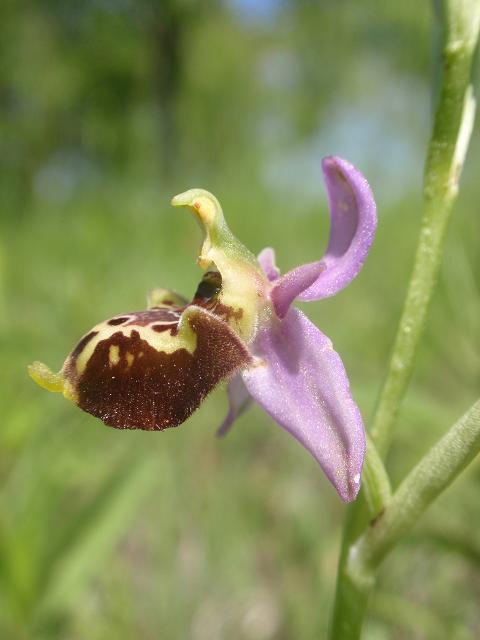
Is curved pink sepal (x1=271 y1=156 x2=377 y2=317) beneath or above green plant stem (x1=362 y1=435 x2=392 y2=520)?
above

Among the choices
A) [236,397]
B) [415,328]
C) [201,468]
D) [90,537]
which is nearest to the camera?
[415,328]

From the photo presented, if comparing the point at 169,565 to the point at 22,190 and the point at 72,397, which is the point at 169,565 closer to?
the point at 72,397

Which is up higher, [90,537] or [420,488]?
[420,488]

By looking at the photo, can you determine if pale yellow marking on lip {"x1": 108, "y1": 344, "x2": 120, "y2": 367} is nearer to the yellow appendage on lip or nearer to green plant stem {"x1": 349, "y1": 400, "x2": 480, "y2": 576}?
the yellow appendage on lip

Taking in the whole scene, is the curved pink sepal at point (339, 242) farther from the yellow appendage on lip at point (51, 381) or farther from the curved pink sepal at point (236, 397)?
the yellow appendage on lip at point (51, 381)

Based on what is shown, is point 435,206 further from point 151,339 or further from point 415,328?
point 151,339

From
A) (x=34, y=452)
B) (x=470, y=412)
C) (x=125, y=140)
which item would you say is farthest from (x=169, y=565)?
(x=125, y=140)

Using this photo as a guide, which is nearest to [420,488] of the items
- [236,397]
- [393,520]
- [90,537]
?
[393,520]

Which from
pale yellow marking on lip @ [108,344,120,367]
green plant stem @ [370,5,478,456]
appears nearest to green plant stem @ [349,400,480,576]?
green plant stem @ [370,5,478,456]
